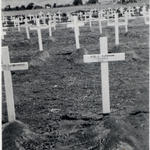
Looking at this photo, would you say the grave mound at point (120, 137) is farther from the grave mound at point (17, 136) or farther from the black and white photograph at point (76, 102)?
the grave mound at point (17, 136)

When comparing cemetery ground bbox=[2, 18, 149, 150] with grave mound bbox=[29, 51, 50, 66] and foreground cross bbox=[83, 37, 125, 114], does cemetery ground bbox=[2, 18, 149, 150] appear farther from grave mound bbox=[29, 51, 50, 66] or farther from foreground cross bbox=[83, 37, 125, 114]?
foreground cross bbox=[83, 37, 125, 114]

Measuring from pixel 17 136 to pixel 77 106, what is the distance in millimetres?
1957

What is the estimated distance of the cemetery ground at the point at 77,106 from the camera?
5219 mm

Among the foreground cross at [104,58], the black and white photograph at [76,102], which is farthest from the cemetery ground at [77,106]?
the foreground cross at [104,58]

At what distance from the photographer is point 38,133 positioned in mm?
5836

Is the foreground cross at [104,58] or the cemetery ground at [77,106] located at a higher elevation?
the foreground cross at [104,58]

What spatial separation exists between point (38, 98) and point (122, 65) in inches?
133

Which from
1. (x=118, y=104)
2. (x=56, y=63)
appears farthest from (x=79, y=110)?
(x=56, y=63)

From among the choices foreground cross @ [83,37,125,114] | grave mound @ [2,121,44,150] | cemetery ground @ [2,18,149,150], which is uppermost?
foreground cross @ [83,37,125,114]

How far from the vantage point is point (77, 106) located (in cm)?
704

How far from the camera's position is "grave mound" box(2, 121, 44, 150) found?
5034 mm

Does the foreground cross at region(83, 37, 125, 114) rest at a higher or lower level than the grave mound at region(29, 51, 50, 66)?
higher

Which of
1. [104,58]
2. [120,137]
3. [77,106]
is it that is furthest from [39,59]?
[120,137]

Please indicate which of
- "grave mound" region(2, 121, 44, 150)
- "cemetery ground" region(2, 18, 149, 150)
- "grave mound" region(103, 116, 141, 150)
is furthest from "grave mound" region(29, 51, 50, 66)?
"grave mound" region(103, 116, 141, 150)
